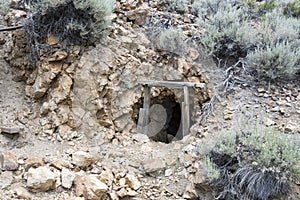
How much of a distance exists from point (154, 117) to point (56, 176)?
257cm

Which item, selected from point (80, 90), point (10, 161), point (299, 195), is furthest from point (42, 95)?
point (299, 195)

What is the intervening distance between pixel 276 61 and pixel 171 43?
161cm

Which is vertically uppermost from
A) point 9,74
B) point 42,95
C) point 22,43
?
point 22,43

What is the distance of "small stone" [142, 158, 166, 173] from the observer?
3.61m

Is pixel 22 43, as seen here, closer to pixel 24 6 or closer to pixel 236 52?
pixel 24 6

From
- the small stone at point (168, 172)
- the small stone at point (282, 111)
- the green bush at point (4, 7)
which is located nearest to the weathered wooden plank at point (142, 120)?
the small stone at point (168, 172)

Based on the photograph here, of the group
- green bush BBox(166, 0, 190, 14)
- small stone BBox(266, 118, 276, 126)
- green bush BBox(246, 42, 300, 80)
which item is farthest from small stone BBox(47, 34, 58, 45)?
small stone BBox(266, 118, 276, 126)

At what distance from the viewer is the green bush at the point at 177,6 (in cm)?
582

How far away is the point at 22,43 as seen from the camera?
4.46m

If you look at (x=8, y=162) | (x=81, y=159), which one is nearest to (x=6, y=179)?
(x=8, y=162)

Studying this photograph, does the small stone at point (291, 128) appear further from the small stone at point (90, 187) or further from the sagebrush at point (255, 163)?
the small stone at point (90, 187)

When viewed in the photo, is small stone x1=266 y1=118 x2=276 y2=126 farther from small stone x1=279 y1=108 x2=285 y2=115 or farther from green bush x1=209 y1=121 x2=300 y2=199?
green bush x1=209 y1=121 x2=300 y2=199

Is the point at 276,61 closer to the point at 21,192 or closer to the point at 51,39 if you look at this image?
the point at 51,39

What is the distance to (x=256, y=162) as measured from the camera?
124 inches
